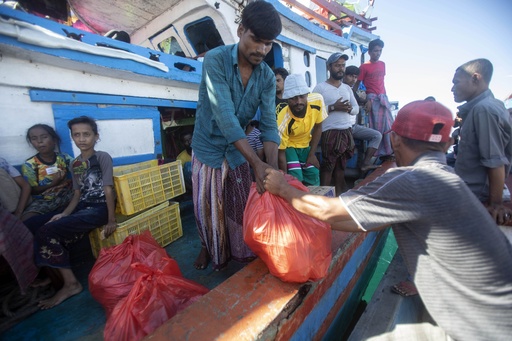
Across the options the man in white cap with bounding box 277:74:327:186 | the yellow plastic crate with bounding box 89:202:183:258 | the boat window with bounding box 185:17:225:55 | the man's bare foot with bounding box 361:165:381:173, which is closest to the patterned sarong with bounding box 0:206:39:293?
the yellow plastic crate with bounding box 89:202:183:258

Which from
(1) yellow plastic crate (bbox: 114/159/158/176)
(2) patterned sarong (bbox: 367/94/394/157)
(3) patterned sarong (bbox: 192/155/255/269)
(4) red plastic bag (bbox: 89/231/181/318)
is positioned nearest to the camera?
(4) red plastic bag (bbox: 89/231/181/318)

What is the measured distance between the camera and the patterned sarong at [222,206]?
1.97 metres

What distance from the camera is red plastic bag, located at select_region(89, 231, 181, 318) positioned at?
1623 millimetres

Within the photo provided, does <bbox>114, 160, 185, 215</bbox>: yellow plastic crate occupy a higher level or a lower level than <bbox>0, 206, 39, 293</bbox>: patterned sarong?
higher

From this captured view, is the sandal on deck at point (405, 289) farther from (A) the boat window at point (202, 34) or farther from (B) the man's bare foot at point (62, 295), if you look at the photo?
(A) the boat window at point (202, 34)

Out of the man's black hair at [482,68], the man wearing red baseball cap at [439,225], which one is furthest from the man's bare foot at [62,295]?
the man's black hair at [482,68]

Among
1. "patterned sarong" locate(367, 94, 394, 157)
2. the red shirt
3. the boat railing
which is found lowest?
"patterned sarong" locate(367, 94, 394, 157)

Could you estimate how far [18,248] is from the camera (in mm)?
1797

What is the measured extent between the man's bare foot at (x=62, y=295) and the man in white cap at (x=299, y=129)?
2.29 m

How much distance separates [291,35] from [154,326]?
5.23 m

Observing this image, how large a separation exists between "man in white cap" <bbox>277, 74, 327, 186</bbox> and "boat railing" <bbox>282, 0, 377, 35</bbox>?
10.6 feet

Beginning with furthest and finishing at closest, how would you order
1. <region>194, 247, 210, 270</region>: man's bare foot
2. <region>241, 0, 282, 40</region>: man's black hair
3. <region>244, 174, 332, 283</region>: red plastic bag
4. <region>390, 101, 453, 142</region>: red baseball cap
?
<region>194, 247, 210, 270</region>: man's bare foot, <region>241, 0, 282, 40</region>: man's black hair, <region>244, 174, 332, 283</region>: red plastic bag, <region>390, 101, 453, 142</region>: red baseball cap

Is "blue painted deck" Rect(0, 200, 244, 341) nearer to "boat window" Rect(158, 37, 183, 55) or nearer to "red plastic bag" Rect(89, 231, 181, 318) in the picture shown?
"red plastic bag" Rect(89, 231, 181, 318)

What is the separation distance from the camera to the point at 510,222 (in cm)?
208
